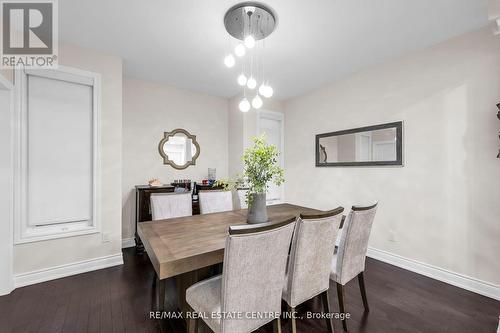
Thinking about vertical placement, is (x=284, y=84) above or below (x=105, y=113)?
above

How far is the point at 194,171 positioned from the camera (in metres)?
4.13

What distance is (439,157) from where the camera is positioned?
8.19ft

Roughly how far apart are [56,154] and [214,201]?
1.93 metres

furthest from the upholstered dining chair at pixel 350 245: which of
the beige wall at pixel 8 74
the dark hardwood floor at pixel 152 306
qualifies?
the beige wall at pixel 8 74

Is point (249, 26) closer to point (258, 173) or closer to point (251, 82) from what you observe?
point (251, 82)

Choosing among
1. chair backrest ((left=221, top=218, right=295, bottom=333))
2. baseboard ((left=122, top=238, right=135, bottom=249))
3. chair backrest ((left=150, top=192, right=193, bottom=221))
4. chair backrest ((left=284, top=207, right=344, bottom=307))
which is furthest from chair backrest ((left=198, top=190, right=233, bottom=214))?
baseboard ((left=122, top=238, right=135, bottom=249))

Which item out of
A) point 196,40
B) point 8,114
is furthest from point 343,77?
point 8,114

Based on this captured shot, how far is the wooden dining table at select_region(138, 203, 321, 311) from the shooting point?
1255 millimetres

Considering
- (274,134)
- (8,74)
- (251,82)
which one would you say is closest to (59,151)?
(8,74)

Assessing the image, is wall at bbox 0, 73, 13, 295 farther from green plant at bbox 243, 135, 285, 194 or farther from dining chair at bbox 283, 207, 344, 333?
dining chair at bbox 283, 207, 344, 333

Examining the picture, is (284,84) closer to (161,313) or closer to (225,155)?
(225,155)

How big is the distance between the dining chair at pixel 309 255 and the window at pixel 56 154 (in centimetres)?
253

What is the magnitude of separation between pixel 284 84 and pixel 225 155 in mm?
1820

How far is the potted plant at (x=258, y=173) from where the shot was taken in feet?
6.36
